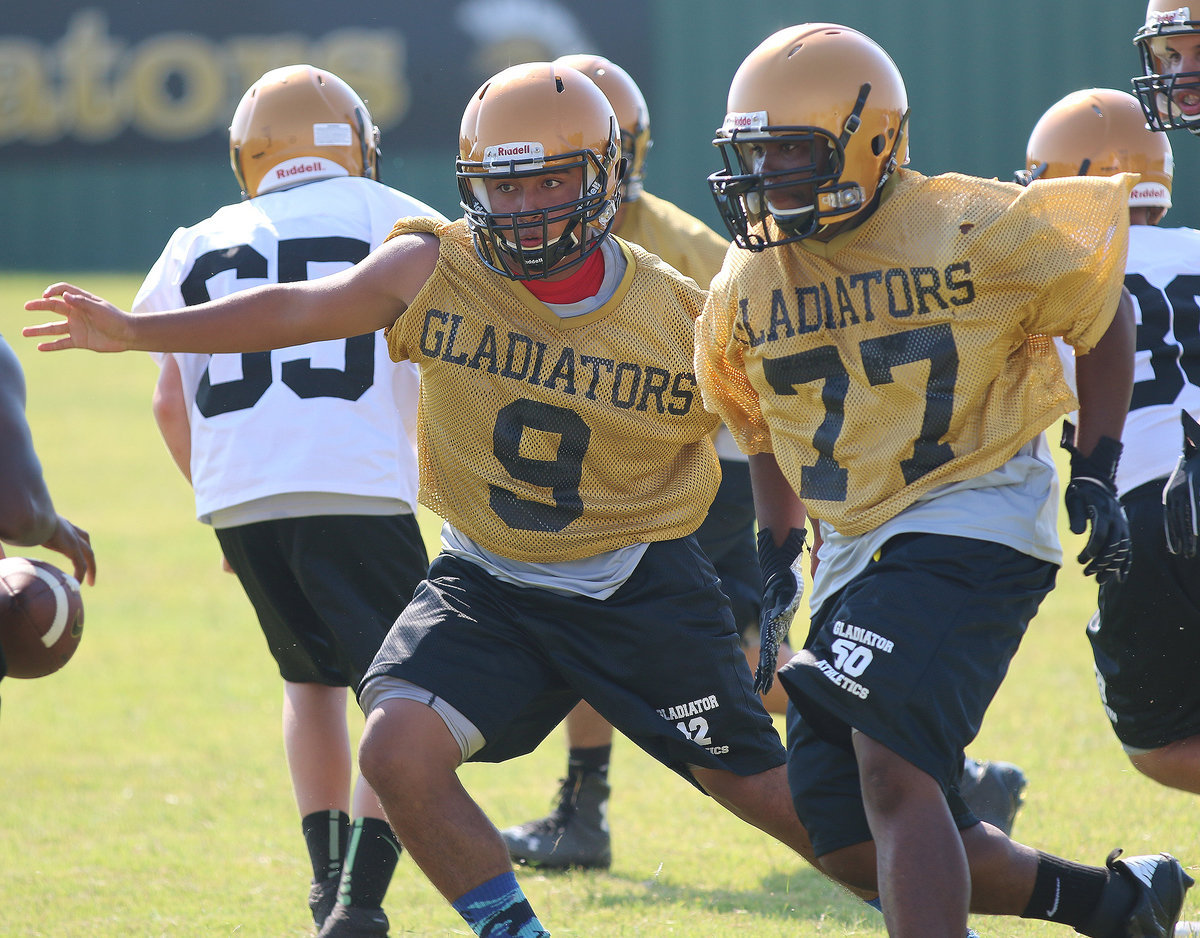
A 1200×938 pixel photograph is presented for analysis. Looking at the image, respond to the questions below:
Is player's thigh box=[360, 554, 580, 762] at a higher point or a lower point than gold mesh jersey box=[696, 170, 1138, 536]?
lower

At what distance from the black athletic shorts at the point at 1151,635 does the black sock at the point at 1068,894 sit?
0.70 m

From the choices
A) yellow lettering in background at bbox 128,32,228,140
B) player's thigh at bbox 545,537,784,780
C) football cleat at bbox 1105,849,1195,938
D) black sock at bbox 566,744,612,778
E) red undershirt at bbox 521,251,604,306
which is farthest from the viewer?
yellow lettering in background at bbox 128,32,228,140

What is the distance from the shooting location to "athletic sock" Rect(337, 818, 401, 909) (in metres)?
3.66

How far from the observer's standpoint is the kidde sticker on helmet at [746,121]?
296 cm

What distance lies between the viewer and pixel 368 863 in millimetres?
3689

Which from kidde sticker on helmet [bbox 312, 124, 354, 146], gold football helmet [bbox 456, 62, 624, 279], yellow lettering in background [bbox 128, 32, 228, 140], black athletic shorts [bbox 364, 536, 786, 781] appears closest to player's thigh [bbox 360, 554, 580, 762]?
black athletic shorts [bbox 364, 536, 786, 781]

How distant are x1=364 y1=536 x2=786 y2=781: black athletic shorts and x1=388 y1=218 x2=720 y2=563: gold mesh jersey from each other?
0.12 m

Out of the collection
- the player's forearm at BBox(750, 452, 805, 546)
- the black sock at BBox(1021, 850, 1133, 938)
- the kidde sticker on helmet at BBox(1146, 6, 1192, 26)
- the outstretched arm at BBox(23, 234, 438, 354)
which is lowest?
the black sock at BBox(1021, 850, 1133, 938)

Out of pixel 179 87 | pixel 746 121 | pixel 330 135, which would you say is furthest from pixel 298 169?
pixel 179 87

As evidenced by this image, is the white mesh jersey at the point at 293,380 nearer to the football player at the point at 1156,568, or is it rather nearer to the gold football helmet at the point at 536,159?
the gold football helmet at the point at 536,159

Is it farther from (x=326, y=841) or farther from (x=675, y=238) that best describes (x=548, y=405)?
(x=675, y=238)

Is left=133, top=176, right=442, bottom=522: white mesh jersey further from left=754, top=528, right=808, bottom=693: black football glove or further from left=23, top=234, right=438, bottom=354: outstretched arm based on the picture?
left=754, top=528, right=808, bottom=693: black football glove

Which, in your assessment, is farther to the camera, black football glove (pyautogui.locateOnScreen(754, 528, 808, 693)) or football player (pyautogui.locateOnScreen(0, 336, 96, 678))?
black football glove (pyautogui.locateOnScreen(754, 528, 808, 693))

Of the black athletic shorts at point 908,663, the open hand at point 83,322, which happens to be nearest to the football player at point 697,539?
the black athletic shorts at point 908,663
